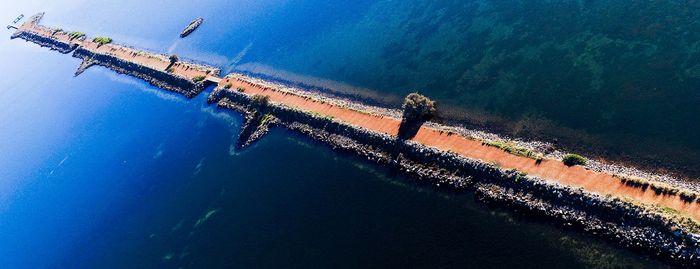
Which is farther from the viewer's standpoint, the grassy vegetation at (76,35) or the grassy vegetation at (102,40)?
the grassy vegetation at (76,35)

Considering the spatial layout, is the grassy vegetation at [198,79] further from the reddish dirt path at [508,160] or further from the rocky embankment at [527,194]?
the rocky embankment at [527,194]

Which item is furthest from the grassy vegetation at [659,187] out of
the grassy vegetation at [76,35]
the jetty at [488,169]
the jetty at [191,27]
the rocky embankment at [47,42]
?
the grassy vegetation at [76,35]

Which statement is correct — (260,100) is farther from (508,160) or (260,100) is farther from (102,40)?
(102,40)

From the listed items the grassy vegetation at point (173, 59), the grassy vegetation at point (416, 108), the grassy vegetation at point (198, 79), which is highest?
the grassy vegetation at point (173, 59)

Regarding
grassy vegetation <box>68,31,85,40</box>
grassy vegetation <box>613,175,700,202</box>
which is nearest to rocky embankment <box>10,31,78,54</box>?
grassy vegetation <box>68,31,85,40</box>

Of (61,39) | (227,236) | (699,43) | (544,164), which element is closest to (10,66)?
(61,39)

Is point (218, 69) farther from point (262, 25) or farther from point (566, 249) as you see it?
point (566, 249)
